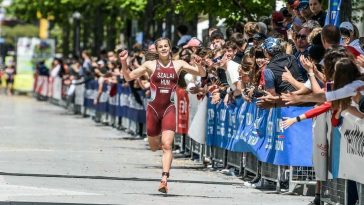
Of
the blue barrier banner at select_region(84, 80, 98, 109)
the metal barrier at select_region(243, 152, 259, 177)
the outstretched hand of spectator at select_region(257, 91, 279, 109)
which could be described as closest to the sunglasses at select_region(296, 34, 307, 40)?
the outstretched hand of spectator at select_region(257, 91, 279, 109)

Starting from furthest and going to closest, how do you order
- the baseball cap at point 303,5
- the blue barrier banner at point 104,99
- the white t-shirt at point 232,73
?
the blue barrier banner at point 104,99 → the white t-shirt at point 232,73 → the baseball cap at point 303,5

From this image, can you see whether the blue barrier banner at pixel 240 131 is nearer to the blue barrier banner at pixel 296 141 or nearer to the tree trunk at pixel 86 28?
the blue barrier banner at pixel 296 141

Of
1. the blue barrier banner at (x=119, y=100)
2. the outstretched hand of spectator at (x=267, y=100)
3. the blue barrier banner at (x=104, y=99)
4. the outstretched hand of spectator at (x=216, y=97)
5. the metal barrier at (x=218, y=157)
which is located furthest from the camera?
the blue barrier banner at (x=104, y=99)

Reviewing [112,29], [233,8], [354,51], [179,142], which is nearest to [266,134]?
[354,51]

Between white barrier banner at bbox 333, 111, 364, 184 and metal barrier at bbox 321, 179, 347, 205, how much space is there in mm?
156

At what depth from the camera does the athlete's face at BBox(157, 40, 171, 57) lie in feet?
58.3

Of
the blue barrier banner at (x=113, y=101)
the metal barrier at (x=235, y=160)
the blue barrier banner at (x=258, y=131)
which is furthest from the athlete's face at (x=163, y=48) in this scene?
the blue barrier banner at (x=113, y=101)

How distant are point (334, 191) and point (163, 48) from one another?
Result: 4.05 m

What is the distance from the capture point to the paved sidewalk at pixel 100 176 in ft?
51.4

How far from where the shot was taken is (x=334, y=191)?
1458 centimetres

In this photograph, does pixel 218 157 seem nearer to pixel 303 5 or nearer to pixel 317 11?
pixel 303 5

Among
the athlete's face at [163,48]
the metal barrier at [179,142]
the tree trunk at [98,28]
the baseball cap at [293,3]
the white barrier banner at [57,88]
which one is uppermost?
the tree trunk at [98,28]

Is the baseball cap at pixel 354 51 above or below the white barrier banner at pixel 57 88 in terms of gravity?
below

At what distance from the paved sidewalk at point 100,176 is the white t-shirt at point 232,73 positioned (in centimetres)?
140
